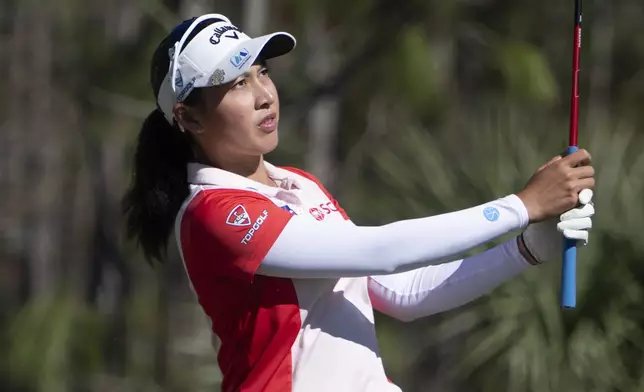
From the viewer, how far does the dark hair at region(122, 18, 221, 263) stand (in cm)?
284

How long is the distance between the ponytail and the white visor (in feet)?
0.22

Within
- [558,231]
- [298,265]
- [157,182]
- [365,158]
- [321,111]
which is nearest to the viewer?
[298,265]

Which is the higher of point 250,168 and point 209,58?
point 209,58

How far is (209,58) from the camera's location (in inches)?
110

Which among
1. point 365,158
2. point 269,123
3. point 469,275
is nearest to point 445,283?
point 469,275

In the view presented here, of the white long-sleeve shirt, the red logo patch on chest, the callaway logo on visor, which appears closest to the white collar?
→ the white long-sleeve shirt

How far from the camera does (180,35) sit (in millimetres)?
2869

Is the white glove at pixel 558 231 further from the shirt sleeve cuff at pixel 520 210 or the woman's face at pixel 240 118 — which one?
the woman's face at pixel 240 118

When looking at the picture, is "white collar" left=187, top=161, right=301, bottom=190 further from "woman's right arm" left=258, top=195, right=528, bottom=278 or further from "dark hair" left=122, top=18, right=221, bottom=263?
"woman's right arm" left=258, top=195, right=528, bottom=278

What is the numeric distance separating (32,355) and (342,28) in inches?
109

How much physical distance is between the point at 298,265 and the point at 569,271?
0.60 metres

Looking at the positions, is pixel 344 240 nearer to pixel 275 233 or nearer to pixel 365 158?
pixel 275 233

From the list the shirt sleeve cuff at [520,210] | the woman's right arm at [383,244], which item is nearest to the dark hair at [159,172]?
the woman's right arm at [383,244]

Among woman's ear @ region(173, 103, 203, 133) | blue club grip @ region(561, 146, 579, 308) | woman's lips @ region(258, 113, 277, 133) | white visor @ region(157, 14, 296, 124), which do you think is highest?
white visor @ region(157, 14, 296, 124)
